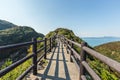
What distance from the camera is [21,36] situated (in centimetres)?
14150

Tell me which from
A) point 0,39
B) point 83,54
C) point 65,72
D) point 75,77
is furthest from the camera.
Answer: point 0,39

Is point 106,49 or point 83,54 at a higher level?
point 83,54

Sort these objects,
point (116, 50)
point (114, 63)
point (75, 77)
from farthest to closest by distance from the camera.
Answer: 1. point (116, 50)
2. point (75, 77)
3. point (114, 63)

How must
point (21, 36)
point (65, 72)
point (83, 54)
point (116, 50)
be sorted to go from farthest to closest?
point (21, 36), point (116, 50), point (65, 72), point (83, 54)

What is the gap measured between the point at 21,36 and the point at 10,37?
30.1 ft

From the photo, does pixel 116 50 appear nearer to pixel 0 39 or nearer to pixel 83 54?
pixel 83 54

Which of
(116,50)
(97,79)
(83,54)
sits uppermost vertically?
(83,54)

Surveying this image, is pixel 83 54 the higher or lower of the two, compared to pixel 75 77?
higher

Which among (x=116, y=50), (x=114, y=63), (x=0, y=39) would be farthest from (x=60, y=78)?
(x=0, y=39)

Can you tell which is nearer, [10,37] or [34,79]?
[34,79]

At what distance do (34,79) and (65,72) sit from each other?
1.64m

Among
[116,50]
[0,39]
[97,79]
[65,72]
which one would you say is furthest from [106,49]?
[0,39]

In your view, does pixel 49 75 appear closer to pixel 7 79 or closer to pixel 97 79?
pixel 7 79

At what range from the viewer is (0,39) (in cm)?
12862
